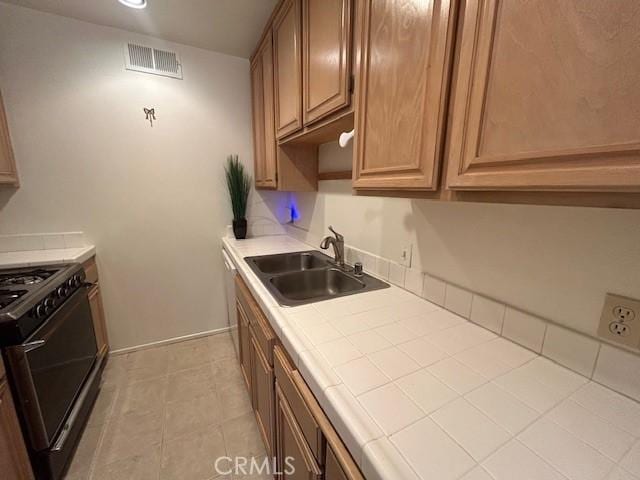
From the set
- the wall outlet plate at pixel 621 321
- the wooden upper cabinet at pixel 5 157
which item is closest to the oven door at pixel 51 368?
the wooden upper cabinet at pixel 5 157

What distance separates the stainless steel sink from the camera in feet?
5.64

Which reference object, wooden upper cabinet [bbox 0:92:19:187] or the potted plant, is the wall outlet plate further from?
wooden upper cabinet [bbox 0:92:19:187]

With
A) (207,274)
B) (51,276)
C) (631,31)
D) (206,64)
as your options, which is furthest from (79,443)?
(206,64)

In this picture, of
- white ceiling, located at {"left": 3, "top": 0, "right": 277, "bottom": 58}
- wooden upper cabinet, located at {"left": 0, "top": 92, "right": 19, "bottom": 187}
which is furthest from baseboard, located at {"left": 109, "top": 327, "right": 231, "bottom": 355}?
white ceiling, located at {"left": 3, "top": 0, "right": 277, "bottom": 58}

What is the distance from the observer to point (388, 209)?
1256 mm

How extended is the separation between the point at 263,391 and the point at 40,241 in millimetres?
1905

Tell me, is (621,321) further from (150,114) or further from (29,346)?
(150,114)

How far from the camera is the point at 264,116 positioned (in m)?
1.98

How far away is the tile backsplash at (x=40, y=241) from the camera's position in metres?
1.74

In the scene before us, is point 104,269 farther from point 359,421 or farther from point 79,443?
point 359,421

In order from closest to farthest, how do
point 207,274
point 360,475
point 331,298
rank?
1. point 360,475
2. point 331,298
3. point 207,274

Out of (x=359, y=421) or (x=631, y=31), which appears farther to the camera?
(x=359, y=421)

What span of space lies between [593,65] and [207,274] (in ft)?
8.25

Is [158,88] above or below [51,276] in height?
above
